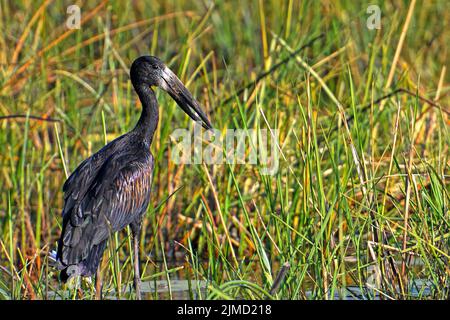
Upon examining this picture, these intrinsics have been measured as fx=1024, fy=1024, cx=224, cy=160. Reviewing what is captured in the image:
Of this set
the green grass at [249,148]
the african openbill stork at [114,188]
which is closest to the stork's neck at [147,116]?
the african openbill stork at [114,188]

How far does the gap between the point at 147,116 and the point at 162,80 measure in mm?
231

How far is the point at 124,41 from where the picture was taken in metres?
8.99

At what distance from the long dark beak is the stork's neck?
98 mm

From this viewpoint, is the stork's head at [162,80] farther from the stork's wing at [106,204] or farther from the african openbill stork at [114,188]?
the stork's wing at [106,204]

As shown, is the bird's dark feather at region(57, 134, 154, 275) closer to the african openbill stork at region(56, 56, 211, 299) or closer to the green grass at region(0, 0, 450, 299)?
the african openbill stork at region(56, 56, 211, 299)

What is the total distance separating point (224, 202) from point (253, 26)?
11.4ft

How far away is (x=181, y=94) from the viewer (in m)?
5.89

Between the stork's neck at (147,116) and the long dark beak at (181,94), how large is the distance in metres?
0.10

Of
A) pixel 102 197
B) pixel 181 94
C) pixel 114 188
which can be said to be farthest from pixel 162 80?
pixel 102 197

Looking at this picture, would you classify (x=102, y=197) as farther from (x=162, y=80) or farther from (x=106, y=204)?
(x=162, y=80)

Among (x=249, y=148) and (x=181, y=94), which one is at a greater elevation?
(x=181, y=94)

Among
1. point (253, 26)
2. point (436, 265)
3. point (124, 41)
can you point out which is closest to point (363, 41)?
point (253, 26)
